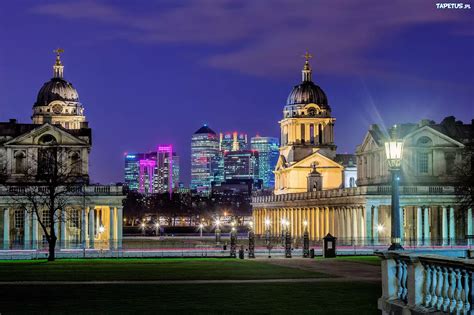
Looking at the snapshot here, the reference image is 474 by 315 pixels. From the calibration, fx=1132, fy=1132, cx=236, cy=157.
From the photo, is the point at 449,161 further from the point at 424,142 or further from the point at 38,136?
the point at 38,136

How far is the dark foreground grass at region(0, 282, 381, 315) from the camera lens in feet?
117

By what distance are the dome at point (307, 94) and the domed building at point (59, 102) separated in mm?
38402

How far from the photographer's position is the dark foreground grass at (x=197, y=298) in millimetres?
35594

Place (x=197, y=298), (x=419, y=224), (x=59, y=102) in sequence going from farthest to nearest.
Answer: (x=59, y=102)
(x=419, y=224)
(x=197, y=298)

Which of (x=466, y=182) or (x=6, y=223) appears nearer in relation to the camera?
(x=466, y=182)

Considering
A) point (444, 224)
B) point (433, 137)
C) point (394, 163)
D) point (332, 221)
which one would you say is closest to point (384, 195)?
point (444, 224)

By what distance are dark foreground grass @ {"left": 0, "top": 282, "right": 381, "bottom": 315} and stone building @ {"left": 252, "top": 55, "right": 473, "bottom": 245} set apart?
63229mm

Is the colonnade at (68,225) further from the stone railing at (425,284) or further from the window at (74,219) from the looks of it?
the stone railing at (425,284)

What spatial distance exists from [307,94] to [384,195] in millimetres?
64449

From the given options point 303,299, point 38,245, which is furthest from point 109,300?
point 38,245

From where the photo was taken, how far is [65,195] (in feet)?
405

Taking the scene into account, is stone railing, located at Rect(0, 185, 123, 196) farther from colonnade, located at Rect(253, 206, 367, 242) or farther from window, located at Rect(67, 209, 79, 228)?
colonnade, located at Rect(253, 206, 367, 242)

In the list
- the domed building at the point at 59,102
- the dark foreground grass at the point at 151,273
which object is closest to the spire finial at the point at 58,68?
the domed building at the point at 59,102

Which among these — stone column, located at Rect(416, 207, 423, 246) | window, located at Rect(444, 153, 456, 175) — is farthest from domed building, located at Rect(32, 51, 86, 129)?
stone column, located at Rect(416, 207, 423, 246)
